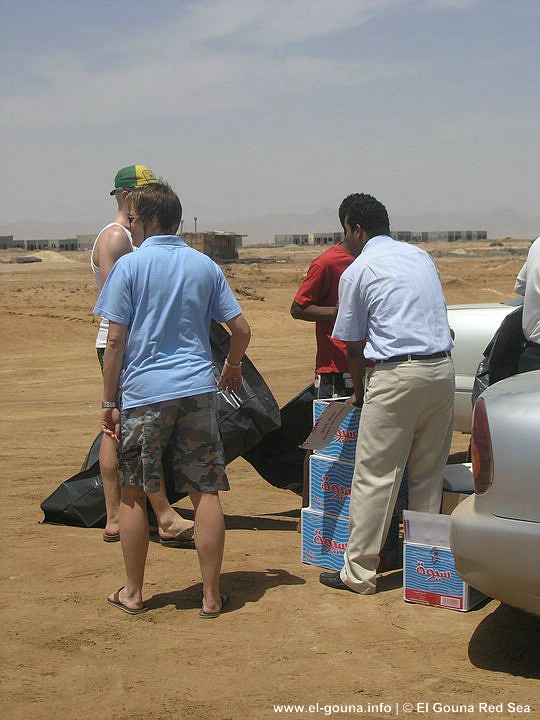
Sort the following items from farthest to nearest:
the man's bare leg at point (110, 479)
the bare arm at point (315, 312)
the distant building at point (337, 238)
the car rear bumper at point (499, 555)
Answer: the distant building at point (337, 238) < the bare arm at point (315, 312) < the man's bare leg at point (110, 479) < the car rear bumper at point (499, 555)

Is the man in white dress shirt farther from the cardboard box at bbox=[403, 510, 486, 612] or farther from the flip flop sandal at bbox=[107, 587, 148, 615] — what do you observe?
the flip flop sandal at bbox=[107, 587, 148, 615]

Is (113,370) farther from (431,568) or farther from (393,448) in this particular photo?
(431,568)

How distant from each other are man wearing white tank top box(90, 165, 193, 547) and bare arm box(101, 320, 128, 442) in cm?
106

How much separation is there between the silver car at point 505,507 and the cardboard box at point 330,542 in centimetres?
139

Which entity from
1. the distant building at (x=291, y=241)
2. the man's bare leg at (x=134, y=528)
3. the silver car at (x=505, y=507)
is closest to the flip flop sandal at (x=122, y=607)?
the man's bare leg at (x=134, y=528)

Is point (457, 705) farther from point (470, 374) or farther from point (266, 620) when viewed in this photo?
point (470, 374)

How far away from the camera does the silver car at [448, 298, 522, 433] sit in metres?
8.27

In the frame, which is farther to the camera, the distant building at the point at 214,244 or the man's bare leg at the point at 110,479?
the distant building at the point at 214,244

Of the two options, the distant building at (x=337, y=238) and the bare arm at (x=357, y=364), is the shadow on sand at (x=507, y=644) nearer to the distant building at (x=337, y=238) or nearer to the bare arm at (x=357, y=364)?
the bare arm at (x=357, y=364)

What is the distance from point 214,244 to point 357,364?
3420 cm

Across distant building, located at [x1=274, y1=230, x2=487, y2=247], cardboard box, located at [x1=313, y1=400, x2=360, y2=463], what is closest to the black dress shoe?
cardboard box, located at [x1=313, y1=400, x2=360, y2=463]

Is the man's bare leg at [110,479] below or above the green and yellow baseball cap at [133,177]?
below

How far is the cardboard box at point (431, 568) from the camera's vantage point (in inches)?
194

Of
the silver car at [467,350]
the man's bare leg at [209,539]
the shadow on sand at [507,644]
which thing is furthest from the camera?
the silver car at [467,350]
